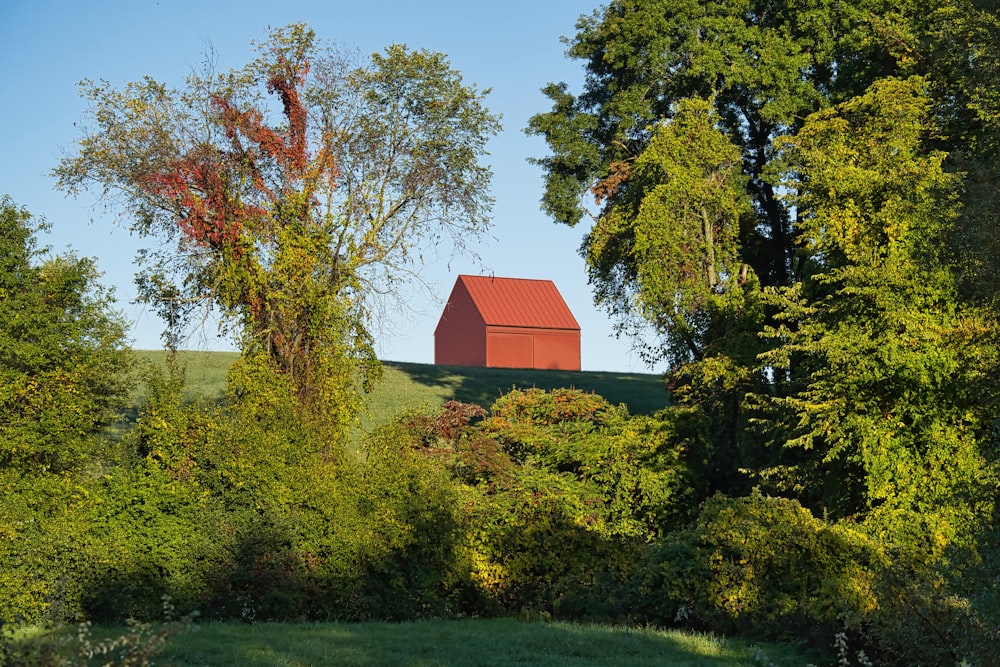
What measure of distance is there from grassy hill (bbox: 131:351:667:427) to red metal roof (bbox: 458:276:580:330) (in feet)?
9.74

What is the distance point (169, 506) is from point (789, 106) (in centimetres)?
2012

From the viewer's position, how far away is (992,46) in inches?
642

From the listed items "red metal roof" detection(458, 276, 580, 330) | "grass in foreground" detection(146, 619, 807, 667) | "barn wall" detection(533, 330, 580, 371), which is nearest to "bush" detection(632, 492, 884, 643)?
"grass in foreground" detection(146, 619, 807, 667)

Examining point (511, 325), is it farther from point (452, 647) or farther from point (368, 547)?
point (452, 647)

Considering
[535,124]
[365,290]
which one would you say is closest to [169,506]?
[365,290]

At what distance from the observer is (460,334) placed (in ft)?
206

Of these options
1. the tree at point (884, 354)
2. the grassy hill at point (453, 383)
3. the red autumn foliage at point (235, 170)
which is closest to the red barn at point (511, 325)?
the grassy hill at point (453, 383)

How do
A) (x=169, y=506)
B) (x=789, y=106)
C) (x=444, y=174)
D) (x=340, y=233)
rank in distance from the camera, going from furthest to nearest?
(x=789, y=106) → (x=444, y=174) → (x=340, y=233) → (x=169, y=506)

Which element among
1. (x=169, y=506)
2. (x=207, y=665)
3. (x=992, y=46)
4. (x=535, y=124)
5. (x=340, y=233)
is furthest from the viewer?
(x=535, y=124)

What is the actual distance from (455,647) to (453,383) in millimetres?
37037

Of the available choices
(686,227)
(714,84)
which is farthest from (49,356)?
(714,84)

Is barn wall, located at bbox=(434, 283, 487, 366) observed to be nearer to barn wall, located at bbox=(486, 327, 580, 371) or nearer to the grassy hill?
barn wall, located at bbox=(486, 327, 580, 371)

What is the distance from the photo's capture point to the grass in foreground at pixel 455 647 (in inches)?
511

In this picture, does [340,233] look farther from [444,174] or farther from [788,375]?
[788,375]
